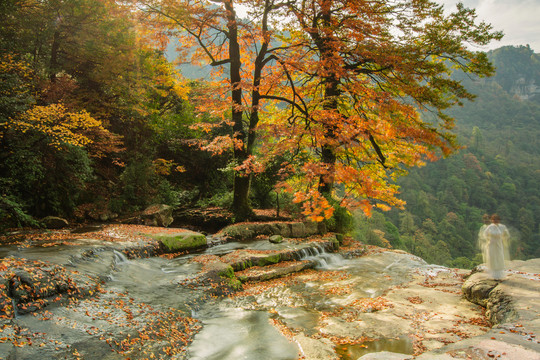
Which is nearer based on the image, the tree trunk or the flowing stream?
the flowing stream

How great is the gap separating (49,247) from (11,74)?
638cm

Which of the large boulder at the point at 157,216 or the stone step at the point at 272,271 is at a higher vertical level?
the large boulder at the point at 157,216

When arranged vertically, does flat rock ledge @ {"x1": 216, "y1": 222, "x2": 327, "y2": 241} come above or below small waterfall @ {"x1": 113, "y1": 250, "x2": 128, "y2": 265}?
below

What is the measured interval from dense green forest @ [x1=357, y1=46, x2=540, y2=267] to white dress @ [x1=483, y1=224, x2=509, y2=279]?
31.5 metres

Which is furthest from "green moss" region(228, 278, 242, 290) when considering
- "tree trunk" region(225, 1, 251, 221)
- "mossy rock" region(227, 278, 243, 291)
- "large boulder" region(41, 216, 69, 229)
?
"large boulder" region(41, 216, 69, 229)

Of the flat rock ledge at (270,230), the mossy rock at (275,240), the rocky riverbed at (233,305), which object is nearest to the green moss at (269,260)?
the rocky riverbed at (233,305)

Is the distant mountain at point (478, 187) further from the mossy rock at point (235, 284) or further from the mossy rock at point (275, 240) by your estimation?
the mossy rock at point (235, 284)

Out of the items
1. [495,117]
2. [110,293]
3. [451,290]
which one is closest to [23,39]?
[110,293]

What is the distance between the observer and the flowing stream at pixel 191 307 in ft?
13.4

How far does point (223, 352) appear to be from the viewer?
4.55 m

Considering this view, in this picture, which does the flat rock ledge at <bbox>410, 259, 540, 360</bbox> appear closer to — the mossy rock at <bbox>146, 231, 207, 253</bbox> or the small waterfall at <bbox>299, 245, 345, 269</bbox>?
the small waterfall at <bbox>299, 245, 345, 269</bbox>

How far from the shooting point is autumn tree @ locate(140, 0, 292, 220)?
34.3 feet

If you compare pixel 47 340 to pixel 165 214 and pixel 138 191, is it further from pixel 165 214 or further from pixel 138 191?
pixel 138 191

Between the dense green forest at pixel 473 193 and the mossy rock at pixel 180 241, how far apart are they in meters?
31.5
